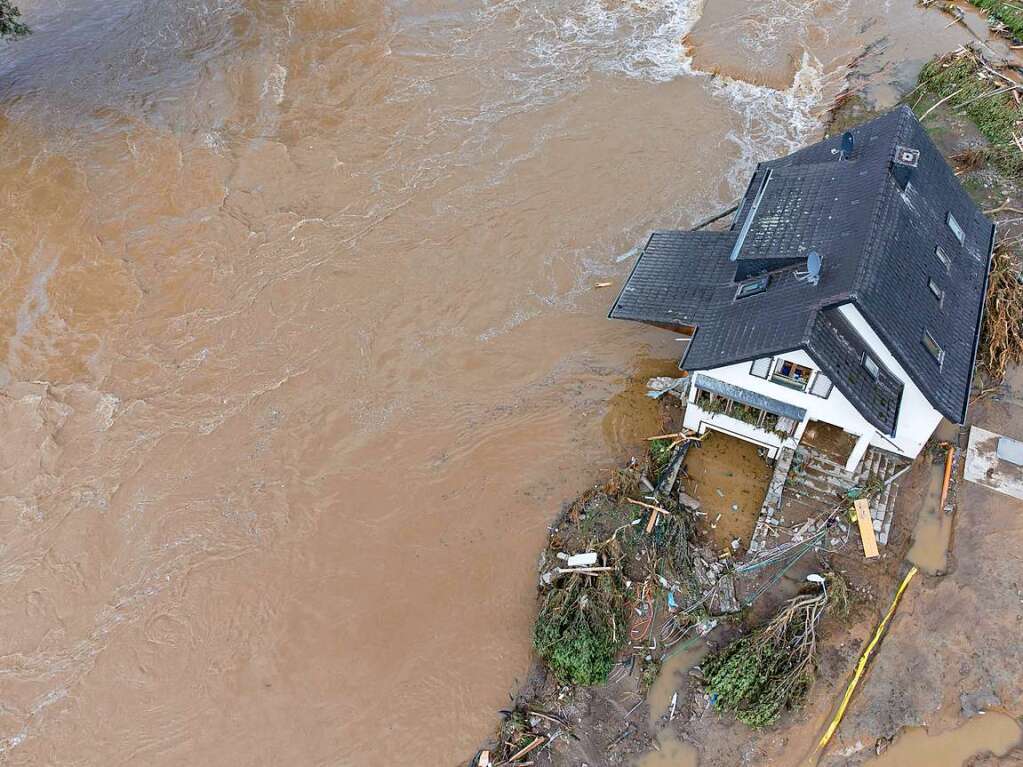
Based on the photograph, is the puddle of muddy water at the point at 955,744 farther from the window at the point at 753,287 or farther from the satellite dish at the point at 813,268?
the window at the point at 753,287

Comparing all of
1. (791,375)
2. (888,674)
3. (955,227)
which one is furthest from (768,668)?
(955,227)

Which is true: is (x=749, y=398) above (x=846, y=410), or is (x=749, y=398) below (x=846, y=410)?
above

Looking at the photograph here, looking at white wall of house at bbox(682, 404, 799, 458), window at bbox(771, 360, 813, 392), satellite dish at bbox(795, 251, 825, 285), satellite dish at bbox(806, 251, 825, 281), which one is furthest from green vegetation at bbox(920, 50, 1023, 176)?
window at bbox(771, 360, 813, 392)

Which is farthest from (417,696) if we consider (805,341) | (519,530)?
(805,341)

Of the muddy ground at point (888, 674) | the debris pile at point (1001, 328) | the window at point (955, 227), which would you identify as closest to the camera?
the muddy ground at point (888, 674)

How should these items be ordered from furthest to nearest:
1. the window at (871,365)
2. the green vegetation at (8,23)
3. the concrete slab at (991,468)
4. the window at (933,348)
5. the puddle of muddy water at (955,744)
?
the green vegetation at (8,23)
the concrete slab at (991,468)
the window at (933,348)
the window at (871,365)
the puddle of muddy water at (955,744)

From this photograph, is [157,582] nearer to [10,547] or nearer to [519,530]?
[10,547]

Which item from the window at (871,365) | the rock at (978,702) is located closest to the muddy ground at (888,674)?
the rock at (978,702)

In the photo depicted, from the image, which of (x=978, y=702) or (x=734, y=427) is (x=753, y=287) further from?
(x=978, y=702)
